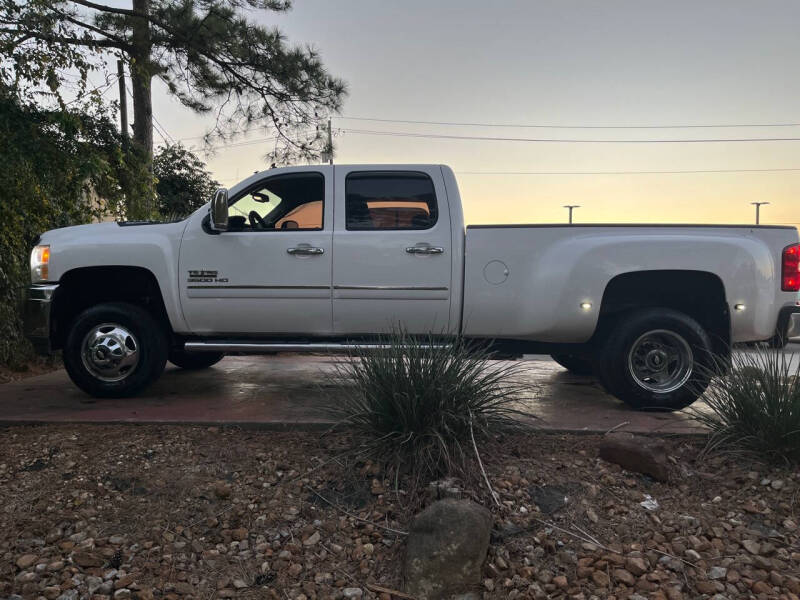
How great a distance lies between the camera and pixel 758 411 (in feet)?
13.1

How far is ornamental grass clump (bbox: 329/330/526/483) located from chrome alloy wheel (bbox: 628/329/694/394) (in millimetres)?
1683

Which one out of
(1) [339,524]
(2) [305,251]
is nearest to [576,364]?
(2) [305,251]

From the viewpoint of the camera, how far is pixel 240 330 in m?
5.76

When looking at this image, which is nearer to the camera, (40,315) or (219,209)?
(219,209)

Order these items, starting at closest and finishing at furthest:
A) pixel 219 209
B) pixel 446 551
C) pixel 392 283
→ pixel 446 551
pixel 219 209
pixel 392 283

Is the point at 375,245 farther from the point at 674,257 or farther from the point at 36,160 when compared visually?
the point at 36,160

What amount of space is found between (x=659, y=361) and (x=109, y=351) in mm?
4674

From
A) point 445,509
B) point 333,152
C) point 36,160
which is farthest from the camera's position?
point 333,152

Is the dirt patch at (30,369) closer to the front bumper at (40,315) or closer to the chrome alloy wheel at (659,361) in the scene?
the front bumper at (40,315)

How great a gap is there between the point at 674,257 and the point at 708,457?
1.77m

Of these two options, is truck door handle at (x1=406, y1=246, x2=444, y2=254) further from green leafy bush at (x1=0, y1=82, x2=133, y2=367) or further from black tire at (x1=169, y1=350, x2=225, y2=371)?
green leafy bush at (x1=0, y1=82, x2=133, y2=367)

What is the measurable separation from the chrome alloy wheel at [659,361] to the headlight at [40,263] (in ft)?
16.6

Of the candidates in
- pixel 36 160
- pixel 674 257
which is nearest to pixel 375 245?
pixel 674 257

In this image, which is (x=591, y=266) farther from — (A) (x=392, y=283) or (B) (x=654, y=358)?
(A) (x=392, y=283)
